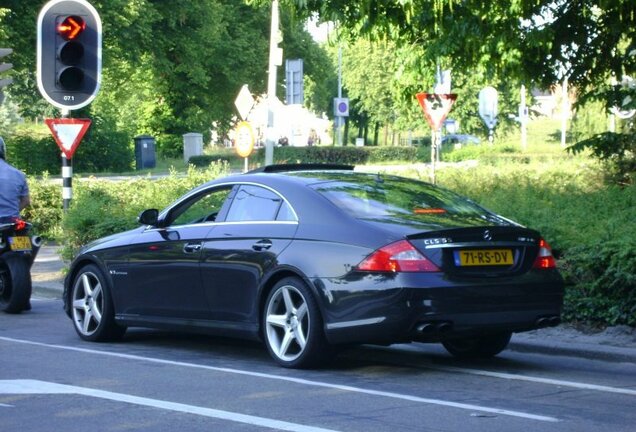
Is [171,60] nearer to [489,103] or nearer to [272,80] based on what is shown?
[489,103]

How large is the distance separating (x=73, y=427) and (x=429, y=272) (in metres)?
2.69

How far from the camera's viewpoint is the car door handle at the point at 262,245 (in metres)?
9.09

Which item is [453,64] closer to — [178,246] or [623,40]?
[623,40]

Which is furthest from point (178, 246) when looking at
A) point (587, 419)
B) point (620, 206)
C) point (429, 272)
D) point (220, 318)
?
point (620, 206)

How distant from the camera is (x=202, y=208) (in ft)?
33.1

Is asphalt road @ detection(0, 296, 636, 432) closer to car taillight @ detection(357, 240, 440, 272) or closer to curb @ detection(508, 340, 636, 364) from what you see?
curb @ detection(508, 340, 636, 364)

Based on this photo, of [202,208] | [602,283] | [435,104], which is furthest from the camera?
[435,104]

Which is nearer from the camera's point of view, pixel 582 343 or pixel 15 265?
pixel 582 343

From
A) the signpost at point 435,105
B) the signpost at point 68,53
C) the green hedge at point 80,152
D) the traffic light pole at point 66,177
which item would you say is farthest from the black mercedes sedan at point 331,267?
the green hedge at point 80,152

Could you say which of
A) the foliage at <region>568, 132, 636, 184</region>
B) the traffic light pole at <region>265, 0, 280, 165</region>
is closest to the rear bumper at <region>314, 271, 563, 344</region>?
the foliage at <region>568, 132, 636, 184</region>

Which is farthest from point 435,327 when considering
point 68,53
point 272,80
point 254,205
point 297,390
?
point 272,80

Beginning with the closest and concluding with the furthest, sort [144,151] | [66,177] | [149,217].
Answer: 1. [149,217]
2. [66,177]
3. [144,151]

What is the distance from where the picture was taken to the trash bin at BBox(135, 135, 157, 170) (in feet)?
187

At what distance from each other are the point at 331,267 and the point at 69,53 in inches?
299
